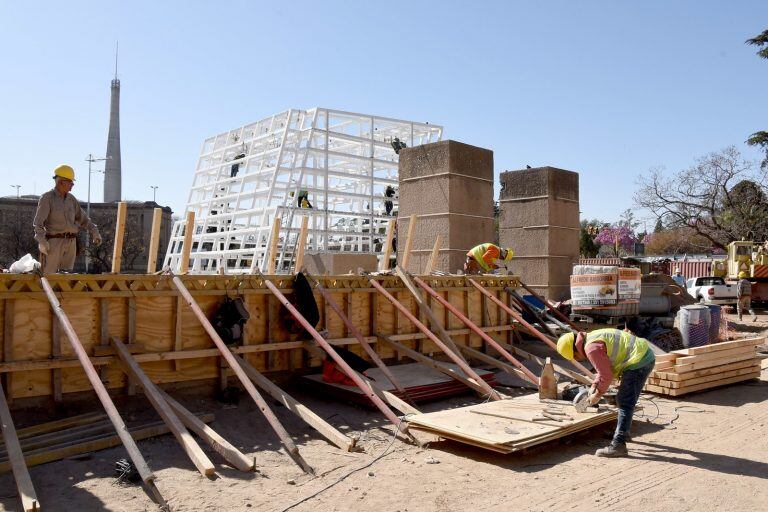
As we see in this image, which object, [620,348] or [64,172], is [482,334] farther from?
[64,172]

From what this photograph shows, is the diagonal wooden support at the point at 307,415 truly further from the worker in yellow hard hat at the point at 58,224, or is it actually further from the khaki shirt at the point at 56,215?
the khaki shirt at the point at 56,215

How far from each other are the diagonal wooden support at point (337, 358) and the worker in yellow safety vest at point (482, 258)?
15.8 feet

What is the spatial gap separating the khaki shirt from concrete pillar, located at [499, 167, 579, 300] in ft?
34.8

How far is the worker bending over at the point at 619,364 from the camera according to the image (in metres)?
6.60

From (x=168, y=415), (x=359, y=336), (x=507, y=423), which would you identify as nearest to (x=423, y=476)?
(x=507, y=423)

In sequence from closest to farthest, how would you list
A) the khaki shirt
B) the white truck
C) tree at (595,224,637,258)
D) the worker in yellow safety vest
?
the khaki shirt < the worker in yellow safety vest < the white truck < tree at (595,224,637,258)

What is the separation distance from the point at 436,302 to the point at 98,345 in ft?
18.6

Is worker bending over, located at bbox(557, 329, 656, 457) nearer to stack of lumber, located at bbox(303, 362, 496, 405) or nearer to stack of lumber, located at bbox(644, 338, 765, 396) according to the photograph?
stack of lumber, located at bbox(303, 362, 496, 405)

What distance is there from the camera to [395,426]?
7656mm

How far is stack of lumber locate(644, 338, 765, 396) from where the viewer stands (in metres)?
9.60

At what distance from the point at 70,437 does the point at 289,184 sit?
897 cm

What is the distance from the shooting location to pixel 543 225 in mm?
15656

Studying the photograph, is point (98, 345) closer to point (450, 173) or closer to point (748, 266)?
point (450, 173)

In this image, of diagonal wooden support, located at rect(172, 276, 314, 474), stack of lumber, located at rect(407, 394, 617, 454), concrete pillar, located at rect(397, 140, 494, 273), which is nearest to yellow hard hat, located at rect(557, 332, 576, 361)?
stack of lumber, located at rect(407, 394, 617, 454)
